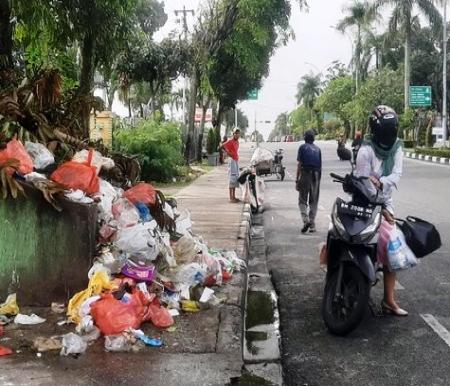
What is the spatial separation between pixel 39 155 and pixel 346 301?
2.75 m

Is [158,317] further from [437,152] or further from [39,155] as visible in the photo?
[437,152]

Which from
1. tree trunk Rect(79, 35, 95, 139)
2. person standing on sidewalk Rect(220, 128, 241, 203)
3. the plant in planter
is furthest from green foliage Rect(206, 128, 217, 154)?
tree trunk Rect(79, 35, 95, 139)

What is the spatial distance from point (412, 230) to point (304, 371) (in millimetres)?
1534

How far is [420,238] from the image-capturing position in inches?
194

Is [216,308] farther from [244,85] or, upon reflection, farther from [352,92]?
[352,92]

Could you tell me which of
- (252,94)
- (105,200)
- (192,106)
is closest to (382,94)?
(252,94)

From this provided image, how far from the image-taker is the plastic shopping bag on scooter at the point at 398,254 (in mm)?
4852

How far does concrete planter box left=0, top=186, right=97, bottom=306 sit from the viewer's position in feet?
15.6

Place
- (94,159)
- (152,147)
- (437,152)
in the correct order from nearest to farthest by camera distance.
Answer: (94,159)
(152,147)
(437,152)

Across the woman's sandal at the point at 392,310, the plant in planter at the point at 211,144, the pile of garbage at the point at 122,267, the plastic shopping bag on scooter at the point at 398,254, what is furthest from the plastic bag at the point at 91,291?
the plant in planter at the point at 211,144

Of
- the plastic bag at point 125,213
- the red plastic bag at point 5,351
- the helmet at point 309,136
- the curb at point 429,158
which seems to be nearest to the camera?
the red plastic bag at point 5,351

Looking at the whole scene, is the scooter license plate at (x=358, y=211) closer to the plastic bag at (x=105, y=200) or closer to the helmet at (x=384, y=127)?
the helmet at (x=384, y=127)

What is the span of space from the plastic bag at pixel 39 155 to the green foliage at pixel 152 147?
1148 cm

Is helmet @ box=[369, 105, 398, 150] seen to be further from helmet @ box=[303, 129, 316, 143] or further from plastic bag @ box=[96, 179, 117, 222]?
helmet @ box=[303, 129, 316, 143]
